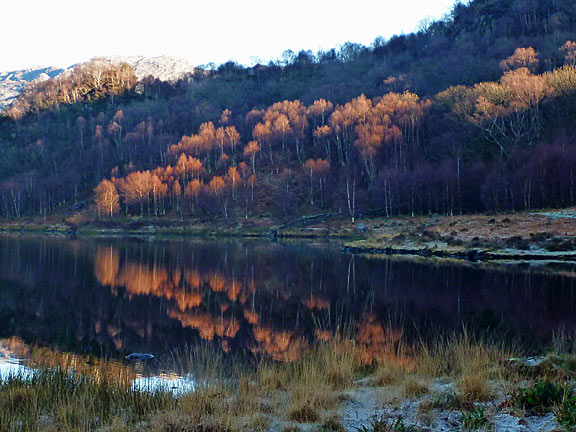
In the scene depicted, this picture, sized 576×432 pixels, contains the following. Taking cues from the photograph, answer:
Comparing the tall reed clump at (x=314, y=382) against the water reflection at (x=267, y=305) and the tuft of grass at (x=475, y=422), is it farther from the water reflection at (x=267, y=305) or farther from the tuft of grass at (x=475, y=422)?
the water reflection at (x=267, y=305)

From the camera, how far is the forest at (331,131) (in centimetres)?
6656

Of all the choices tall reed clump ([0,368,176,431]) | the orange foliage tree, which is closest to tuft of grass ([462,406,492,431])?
tall reed clump ([0,368,176,431])

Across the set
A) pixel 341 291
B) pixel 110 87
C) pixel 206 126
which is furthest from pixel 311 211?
pixel 110 87

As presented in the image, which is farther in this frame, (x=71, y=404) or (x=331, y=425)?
(x=71, y=404)

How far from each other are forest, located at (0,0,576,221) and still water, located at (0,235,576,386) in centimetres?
3454

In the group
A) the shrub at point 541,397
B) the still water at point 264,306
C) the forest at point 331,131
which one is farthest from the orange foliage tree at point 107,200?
the shrub at point 541,397

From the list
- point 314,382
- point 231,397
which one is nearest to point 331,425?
point 314,382

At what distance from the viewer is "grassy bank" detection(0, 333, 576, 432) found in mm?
5816

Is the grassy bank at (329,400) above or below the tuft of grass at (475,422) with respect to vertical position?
below

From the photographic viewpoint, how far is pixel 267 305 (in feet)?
63.2

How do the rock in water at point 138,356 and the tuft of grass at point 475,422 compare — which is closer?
the tuft of grass at point 475,422

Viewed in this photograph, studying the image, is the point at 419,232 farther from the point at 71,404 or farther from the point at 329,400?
the point at 71,404

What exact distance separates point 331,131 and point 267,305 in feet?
255

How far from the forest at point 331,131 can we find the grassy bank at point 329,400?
1957 inches
